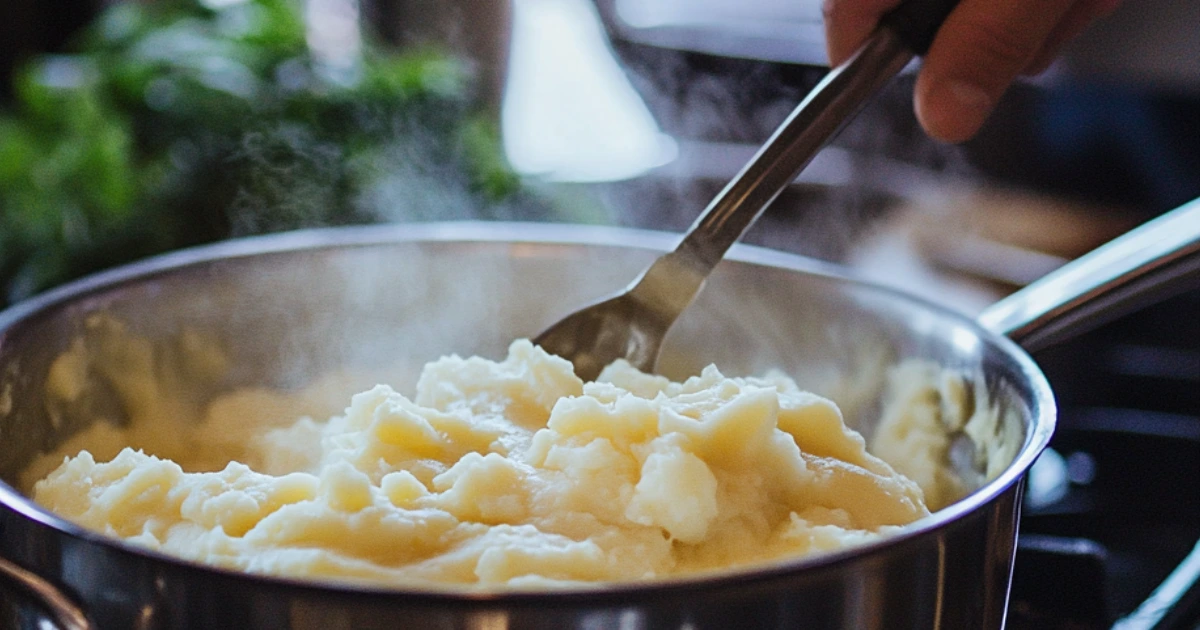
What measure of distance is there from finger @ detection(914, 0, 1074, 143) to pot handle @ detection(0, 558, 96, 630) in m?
1.13

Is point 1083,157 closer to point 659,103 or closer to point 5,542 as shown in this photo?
point 659,103

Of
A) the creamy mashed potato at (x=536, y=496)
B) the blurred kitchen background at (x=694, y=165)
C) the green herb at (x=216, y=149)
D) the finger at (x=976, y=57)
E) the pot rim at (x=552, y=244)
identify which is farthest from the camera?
the green herb at (x=216, y=149)

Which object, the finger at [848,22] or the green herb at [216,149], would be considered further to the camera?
the green herb at [216,149]

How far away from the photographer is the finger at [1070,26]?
4.78 ft

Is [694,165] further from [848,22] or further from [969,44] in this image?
[969,44]

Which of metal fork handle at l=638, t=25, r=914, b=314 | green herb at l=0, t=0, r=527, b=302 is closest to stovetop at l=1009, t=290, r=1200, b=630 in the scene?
metal fork handle at l=638, t=25, r=914, b=314

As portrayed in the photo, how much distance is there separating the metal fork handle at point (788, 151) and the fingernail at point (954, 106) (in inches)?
2.9

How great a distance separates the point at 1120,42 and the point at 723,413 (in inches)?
63.3

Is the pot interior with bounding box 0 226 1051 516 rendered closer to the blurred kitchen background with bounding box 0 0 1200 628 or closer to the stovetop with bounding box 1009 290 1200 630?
the stovetop with bounding box 1009 290 1200 630

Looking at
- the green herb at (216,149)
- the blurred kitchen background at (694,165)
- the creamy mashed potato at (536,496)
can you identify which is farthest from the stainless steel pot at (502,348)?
the green herb at (216,149)

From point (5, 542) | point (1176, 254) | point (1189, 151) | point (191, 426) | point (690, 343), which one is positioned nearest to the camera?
point (5, 542)

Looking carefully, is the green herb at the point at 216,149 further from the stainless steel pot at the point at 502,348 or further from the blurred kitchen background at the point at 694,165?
the stainless steel pot at the point at 502,348

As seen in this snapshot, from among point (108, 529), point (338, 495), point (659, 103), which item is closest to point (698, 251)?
point (338, 495)

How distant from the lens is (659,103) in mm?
2744
